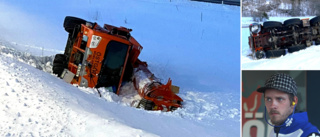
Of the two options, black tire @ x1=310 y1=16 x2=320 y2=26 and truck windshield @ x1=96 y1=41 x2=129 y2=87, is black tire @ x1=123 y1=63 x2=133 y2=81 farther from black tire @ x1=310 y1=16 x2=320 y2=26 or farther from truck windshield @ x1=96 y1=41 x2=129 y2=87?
black tire @ x1=310 y1=16 x2=320 y2=26

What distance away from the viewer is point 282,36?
5.34 meters

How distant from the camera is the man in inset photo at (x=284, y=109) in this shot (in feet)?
10.2

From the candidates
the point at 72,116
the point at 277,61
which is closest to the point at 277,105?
the point at 277,61

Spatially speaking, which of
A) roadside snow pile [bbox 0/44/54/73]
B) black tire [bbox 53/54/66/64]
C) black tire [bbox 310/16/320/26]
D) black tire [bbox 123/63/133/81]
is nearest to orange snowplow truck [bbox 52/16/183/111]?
black tire [bbox 123/63/133/81]

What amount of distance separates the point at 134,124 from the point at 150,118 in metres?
0.98

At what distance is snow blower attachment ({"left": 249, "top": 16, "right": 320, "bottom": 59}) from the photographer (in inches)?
166

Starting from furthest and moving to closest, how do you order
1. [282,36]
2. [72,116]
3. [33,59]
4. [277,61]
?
1. [33,59]
2. [282,36]
3. [72,116]
4. [277,61]

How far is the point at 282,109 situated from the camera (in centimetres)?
318

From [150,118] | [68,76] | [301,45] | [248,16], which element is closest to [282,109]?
[248,16]

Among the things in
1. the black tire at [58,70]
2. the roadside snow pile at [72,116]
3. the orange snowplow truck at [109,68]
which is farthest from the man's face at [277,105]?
the black tire at [58,70]

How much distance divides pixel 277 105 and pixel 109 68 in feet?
18.5

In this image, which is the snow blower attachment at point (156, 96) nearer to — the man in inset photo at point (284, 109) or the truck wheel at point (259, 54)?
the truck wheel at point (259, 54)

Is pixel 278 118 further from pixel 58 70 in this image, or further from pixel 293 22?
pixel 58 70

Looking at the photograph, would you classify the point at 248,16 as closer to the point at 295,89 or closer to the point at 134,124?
the point at 295,89
